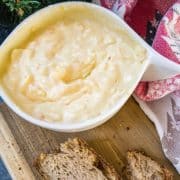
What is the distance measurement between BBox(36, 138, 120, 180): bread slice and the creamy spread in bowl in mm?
111

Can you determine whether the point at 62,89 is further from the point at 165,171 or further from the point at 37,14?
the point at 165,171

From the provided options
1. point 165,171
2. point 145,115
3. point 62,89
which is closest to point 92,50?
point 62,89

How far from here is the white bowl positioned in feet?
4.58

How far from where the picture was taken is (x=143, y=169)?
1481 mm

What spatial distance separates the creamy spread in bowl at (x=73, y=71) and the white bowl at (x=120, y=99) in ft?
0.05

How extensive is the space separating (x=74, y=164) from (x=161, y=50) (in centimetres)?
37

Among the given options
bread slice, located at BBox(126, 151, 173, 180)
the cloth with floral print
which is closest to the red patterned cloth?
the cloth with floral print

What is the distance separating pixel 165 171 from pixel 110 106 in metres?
0.23

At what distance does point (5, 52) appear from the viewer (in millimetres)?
1478

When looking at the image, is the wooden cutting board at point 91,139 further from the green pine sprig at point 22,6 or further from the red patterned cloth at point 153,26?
the green pine sprig at point 22,6

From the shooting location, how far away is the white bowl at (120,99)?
4.58ft

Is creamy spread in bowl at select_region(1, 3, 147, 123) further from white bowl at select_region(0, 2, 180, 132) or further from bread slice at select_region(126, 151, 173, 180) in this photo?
bread slice at select_region(126, 151, 173, 180)

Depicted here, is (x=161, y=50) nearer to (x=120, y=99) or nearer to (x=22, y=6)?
(x=120, y=99)

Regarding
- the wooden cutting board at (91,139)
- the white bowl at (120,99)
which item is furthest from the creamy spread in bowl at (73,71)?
the wooden cutting board at (91,139)
